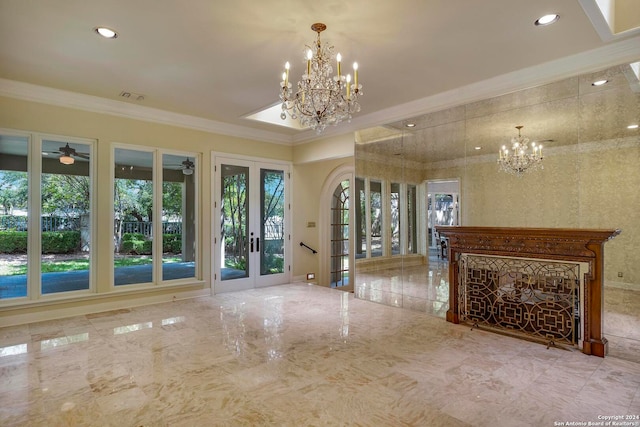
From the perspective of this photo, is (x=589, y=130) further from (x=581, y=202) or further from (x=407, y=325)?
(x=407, y=325)

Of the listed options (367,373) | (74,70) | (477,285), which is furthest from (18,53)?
(477,285)

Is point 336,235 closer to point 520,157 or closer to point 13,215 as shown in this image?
point 520,157

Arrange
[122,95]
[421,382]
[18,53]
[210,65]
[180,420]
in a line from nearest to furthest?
[180,420]
[421,382]
[18,53]
[210,65]
[122,95]

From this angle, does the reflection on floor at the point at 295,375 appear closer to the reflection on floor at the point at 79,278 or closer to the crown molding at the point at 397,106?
the reflection on floor at the point at 79,278

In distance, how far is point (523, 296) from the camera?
3932mm

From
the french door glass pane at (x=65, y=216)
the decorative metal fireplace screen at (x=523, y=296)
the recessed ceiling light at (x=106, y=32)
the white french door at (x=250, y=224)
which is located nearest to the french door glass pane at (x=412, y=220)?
the decorative metal fireplace screen at (x=523, y=296)

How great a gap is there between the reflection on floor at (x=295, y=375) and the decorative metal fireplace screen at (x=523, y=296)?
0.81 ft

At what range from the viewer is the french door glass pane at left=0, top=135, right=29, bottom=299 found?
4379 millimetres

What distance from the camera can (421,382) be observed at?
2818mm

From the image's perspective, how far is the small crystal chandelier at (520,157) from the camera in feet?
12.4

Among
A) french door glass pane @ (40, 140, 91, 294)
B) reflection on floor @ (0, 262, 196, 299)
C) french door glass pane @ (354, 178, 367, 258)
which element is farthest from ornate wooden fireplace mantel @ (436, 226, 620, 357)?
french door glass pane @ (40, 140, 91, 294)

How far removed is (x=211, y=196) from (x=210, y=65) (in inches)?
106

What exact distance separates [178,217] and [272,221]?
6.03ft

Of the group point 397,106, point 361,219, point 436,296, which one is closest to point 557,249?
point 436,296
